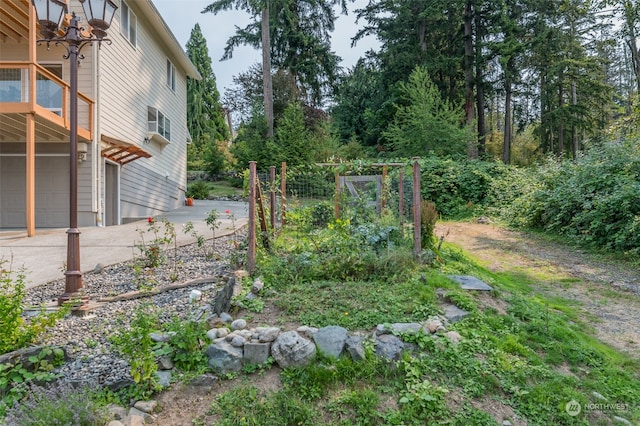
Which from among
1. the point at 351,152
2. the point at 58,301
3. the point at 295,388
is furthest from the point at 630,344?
the point at 351,152

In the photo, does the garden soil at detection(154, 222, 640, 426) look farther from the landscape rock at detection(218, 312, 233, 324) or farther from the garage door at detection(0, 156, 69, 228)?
the garage door at detection(0, 156, 69, 228)

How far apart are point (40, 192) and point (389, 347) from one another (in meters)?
10.1

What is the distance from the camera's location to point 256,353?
2.95m

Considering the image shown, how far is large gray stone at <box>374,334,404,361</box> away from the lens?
294cm

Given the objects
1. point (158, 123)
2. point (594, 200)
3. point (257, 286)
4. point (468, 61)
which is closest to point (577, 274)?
point (594, 200)

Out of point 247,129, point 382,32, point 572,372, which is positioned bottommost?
point 572,372

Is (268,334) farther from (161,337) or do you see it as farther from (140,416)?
(140,416)

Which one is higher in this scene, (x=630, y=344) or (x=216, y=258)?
(x=216, y=258)

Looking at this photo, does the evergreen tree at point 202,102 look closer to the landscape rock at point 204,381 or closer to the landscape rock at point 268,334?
the landscape rock at point 268,334

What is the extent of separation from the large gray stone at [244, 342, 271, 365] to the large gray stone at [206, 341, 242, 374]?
0.05 m

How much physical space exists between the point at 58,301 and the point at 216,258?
78.2 inches

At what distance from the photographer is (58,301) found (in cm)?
384

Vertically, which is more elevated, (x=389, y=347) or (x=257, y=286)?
(x=257, y=286)

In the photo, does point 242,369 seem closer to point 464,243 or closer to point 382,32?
point 464,243
